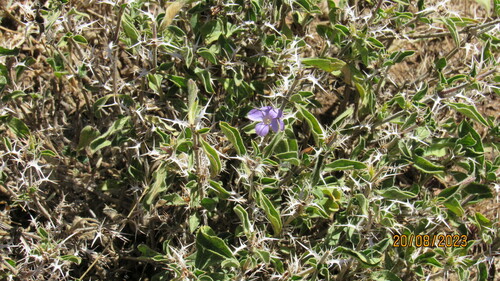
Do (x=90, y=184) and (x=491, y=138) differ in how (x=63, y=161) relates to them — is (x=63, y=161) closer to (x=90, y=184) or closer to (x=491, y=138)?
(x=90, y=184)

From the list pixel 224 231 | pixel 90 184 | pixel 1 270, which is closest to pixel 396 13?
pixel 224 231

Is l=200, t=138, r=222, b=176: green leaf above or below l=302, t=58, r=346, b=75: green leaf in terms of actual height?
below

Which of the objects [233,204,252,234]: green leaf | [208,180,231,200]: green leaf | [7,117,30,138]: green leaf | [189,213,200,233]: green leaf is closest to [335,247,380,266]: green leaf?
[233,204,252,234]: green leaf

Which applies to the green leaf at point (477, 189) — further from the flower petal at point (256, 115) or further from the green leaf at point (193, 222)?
the green leaf at point (193, 222)

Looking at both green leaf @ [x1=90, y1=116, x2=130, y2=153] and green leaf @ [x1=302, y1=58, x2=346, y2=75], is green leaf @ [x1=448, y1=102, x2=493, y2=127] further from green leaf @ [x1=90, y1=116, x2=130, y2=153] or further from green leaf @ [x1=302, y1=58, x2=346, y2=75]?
green leaf @ [x1=90, y1=116, x2=130, y2=153]
